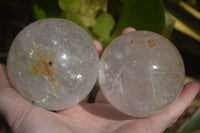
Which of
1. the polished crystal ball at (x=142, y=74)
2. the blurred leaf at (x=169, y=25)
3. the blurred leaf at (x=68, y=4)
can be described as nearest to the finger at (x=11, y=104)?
the polished crystal ball at (x=142, y=74)

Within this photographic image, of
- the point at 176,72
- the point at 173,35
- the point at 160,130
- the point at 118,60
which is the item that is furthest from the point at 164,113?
the point at 173,35

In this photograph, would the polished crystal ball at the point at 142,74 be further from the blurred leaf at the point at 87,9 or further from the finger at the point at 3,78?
the blurred leaf at the point at 87,9

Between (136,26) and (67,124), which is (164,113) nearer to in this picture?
(67,124)

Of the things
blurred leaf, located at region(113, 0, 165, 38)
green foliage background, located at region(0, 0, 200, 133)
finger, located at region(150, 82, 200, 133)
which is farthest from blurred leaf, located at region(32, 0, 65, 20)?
finger, located at region(150, 82, 200, 133)

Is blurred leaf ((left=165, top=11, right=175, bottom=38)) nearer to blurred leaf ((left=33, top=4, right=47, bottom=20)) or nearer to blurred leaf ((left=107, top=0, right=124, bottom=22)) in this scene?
blurred leaf ((left=107, top=0, right=124, bottom=22))

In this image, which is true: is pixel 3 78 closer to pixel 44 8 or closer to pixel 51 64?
pixel 51 64

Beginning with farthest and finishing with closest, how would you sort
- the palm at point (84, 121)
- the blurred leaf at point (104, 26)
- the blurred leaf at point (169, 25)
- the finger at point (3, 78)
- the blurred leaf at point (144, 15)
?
the blurred leaf at point (104, 26) < the blurred leaf at point (169, 25) < the blurred leaf at point (144, 15) < the finger at point (3, 78) < the palm at point (84, 121)
